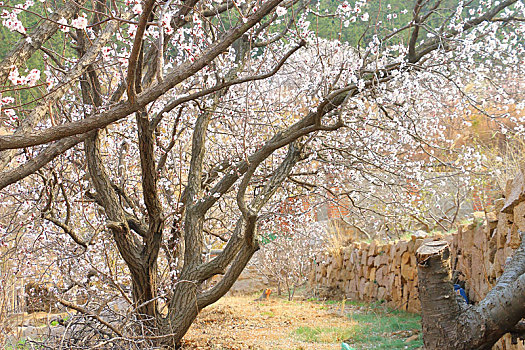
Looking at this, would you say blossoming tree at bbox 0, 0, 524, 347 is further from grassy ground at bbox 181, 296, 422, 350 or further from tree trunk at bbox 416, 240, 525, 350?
tree trunk at bbox 416, 240, 525, 350

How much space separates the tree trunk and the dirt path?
6.45 ft

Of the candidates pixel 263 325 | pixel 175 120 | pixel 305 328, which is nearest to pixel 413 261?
pixel 305 328

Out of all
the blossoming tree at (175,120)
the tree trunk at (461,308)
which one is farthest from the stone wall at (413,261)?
the blossoming tree at (175,120)

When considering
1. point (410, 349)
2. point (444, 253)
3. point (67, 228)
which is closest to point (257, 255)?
point (410, 349)

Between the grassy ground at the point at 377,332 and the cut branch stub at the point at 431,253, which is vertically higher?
the cut branch stub at the point at 431,253

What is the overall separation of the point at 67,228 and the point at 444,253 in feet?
9.59

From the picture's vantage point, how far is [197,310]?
4098 millimetres

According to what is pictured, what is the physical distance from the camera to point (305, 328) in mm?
5398

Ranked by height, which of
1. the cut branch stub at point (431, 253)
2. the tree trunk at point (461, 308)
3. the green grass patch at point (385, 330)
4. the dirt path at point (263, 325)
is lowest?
the green grass patch at point (385, 330)

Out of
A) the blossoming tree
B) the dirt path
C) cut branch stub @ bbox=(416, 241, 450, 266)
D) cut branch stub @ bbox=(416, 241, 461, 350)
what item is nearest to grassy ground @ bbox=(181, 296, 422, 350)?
the dirt path

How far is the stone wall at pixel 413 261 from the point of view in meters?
3.41

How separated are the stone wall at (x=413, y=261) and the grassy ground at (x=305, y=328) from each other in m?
0.37

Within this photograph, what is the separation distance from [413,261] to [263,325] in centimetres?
225

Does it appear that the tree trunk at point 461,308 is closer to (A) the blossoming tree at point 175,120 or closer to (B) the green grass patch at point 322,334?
(A) the blossoming tree at point 175,120
